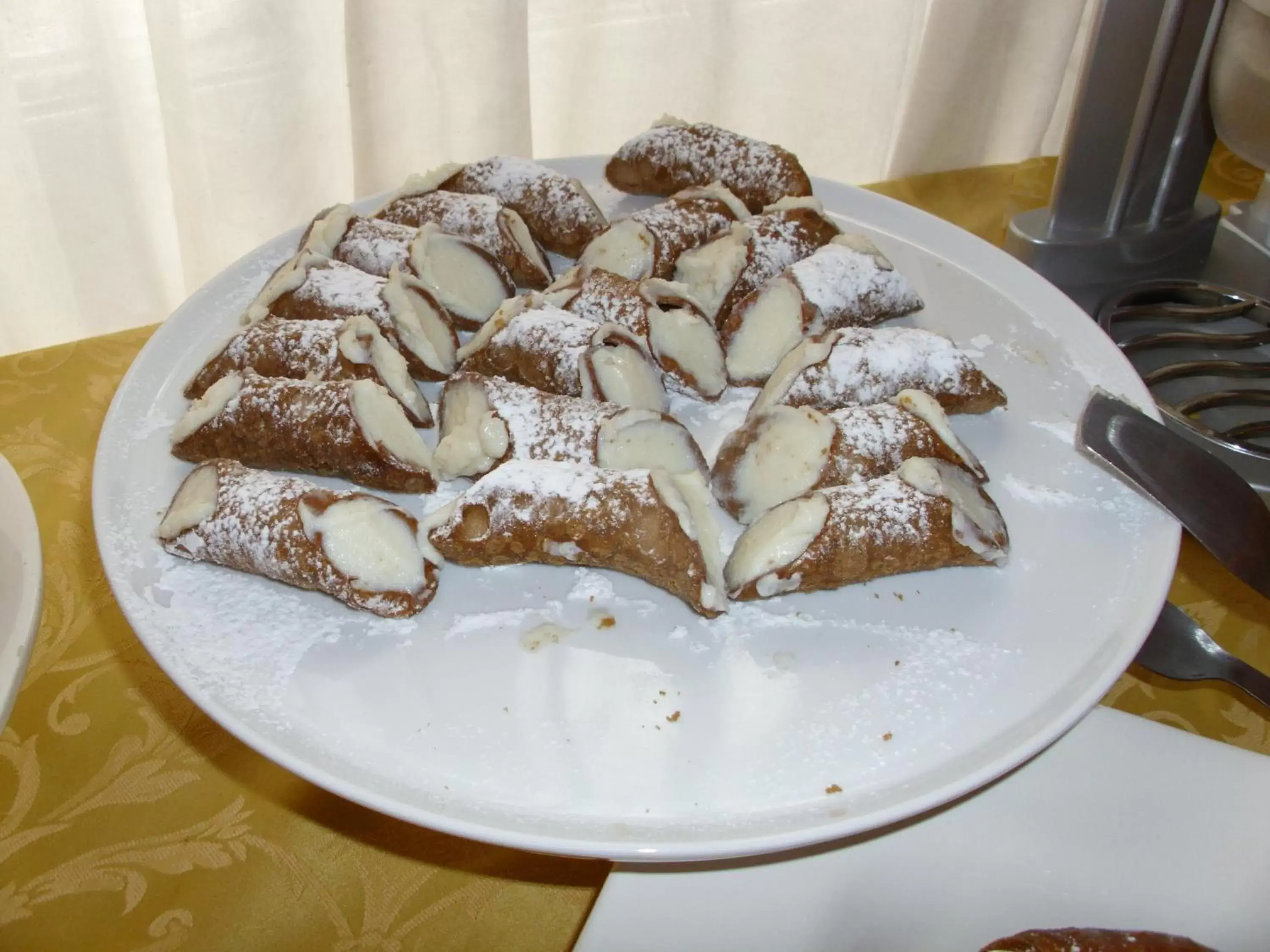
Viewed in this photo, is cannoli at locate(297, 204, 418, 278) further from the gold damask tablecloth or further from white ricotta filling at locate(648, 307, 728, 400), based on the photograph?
the gold damask tablecloth

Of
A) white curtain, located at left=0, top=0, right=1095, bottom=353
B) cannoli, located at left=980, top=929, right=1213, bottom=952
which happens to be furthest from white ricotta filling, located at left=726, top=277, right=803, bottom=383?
white curtain, located at left=0, top=0, right=1095, bottom=353

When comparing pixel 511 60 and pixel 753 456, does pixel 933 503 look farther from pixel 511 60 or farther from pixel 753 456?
pixel 511 60

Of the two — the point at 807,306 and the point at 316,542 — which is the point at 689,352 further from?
the point at 316,542

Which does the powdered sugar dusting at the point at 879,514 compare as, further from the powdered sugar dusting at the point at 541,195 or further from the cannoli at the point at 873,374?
the powdered sugar dusting at the point at 541,195

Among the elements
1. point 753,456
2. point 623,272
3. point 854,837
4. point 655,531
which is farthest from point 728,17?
point 854,837

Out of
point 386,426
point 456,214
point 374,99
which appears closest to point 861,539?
point 386,426

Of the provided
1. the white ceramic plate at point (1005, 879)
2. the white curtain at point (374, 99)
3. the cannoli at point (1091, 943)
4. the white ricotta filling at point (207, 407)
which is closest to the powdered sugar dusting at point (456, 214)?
the white ricotta filling at point (207, 407)

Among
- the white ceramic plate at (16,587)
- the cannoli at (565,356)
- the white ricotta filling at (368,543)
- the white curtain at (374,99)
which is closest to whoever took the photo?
the white ceramic plate at (16,587)
